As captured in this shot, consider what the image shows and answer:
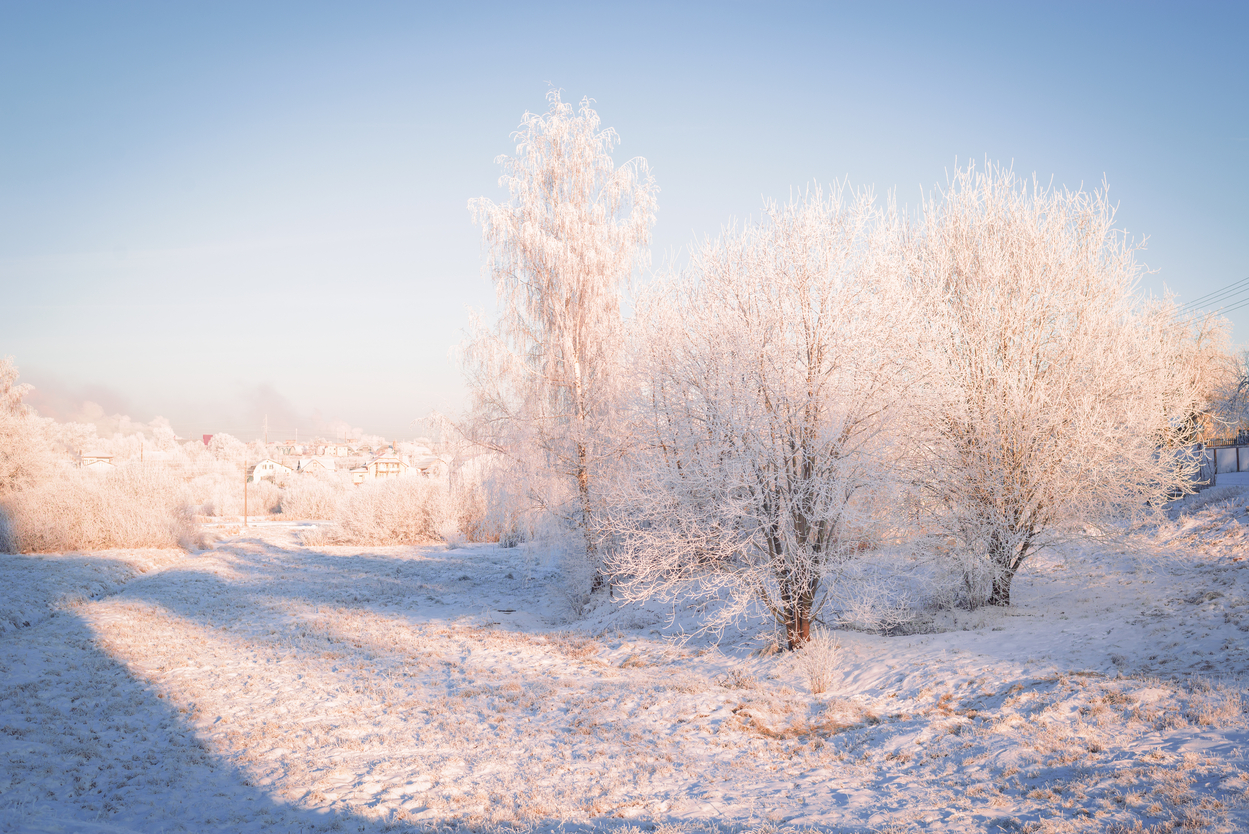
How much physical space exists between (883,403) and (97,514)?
23.3m

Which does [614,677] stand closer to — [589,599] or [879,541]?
[879,541]

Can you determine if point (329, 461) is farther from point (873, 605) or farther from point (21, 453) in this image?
point (873, 605)

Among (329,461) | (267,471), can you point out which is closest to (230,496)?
(267,471)

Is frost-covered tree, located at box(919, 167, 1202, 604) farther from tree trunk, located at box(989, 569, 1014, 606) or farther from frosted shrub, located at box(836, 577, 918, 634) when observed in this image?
frosted shrub, located at box(836, 577, 918, 634)

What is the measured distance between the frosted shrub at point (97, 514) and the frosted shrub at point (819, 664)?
869 inches

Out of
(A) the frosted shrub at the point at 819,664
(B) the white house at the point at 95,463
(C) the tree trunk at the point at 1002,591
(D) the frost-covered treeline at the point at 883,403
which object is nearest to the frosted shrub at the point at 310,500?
(B) the white house at the point at 95,463

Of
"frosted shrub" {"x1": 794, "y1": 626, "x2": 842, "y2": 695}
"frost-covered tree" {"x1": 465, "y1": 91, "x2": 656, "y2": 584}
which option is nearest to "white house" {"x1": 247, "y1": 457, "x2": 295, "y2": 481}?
"frost-covered tree" {"x1": 465, "y1": 91, "x2": 656, "y2": 584}

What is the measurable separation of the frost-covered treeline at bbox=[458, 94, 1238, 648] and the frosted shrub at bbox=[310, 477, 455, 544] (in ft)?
53.7

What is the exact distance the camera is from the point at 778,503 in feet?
24.9

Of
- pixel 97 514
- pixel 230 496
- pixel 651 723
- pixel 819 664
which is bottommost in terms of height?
pixel 651 723

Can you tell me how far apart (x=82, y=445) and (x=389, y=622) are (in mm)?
54594

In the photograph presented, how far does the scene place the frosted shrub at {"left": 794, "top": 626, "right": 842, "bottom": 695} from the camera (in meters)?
7.02

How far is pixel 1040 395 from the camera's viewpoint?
8.59m

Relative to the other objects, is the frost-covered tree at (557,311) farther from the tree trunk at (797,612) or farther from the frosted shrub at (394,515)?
the frosted shrub at (394,515)
